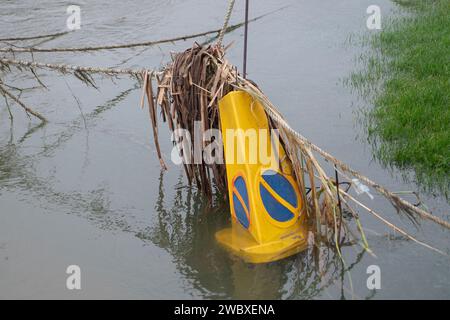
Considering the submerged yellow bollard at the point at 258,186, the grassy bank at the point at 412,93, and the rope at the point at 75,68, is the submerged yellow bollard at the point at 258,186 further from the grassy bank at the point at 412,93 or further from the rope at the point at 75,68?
the grassy bank at the point at 412,93

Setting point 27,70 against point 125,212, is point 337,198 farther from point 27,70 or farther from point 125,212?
point 27,70

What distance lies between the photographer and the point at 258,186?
4270 millimetres

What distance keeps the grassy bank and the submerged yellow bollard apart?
1.27 metres

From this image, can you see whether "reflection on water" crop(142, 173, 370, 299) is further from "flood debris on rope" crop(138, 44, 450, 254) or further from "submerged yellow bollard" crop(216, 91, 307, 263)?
"flood debris on rope" crop(138, 44, 450, 254)

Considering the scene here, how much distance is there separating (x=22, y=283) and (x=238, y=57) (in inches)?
186

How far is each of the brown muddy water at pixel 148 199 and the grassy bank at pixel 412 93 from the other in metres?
0.19

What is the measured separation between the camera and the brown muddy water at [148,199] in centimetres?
407

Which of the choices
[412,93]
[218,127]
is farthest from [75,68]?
[412,93]

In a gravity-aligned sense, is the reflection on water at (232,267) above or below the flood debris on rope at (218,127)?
below

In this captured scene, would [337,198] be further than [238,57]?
No

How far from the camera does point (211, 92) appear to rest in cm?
443

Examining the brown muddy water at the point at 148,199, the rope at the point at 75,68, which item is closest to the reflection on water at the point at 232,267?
the brown muddy water at the point at 148,199

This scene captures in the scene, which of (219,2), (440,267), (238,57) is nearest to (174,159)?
(440,267)

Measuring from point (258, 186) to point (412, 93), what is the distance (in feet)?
9.11
